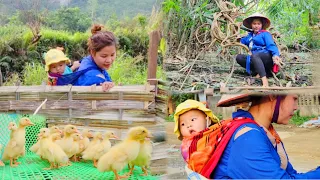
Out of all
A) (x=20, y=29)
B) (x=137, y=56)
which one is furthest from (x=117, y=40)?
(x=20, y=29)

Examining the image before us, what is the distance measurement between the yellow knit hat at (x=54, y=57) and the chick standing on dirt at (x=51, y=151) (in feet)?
0.36

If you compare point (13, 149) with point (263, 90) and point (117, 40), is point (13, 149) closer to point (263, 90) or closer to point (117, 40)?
point (117, 40)

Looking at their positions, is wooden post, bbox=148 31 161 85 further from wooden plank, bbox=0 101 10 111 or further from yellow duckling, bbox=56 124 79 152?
wooden plank, bbox=0 101 10 111

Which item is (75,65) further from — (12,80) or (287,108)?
(287,108)

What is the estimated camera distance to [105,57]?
0.75 meters

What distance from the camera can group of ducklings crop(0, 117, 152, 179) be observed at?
678 mm

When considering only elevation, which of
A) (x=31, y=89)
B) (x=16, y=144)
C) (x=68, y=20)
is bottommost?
(x=16, y=144)

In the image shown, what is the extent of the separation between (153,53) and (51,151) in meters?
0.26

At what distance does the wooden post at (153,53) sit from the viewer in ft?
2.10

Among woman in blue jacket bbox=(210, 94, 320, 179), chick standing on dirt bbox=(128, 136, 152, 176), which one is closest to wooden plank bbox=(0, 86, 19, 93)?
chick standing on dirt bbox=(128, 136, 152, 176)

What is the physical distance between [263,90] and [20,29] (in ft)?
1.58

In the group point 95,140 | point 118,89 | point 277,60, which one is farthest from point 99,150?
point 277,60

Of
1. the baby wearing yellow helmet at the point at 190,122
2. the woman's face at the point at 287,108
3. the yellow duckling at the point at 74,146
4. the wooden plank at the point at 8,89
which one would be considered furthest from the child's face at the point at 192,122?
the wooden plank at the point at 8,89

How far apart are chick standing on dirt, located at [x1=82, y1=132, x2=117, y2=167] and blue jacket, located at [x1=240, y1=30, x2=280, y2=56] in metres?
0.28
